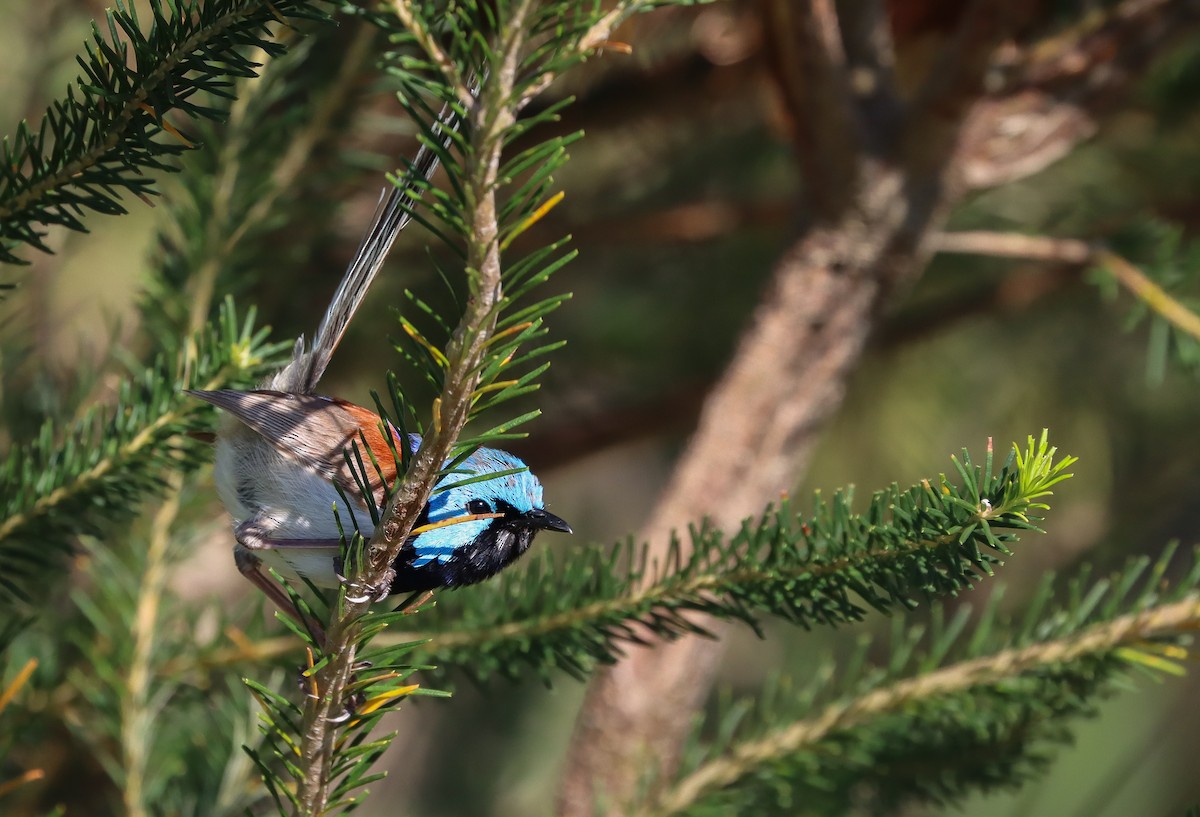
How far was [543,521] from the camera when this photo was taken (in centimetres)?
176

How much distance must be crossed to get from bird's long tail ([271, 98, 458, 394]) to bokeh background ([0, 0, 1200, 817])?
314 millimetres

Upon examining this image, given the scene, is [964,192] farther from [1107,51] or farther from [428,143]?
[428,143]

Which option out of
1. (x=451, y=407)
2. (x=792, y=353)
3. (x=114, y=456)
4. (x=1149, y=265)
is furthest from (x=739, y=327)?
(x=451, y=407)

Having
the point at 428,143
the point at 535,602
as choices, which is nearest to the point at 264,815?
the point at 535,602

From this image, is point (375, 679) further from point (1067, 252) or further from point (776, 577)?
point (1067, 252)

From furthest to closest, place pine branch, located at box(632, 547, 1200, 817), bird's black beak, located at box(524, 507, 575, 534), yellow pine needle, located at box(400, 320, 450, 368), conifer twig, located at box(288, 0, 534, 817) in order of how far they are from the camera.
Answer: bird's black beak, located at box(524, 507, 575, 534) → pine branch, located at box(632, 547, 1200, 817) → yellow pine needle, located at box(400, 320, 450, 368) → conifer twig, located at box(288, 0, 534, 817)

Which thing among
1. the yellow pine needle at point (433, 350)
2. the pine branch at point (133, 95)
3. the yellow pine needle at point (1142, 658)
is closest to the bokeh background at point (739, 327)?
the yellow pine needle at point (1142, 658)

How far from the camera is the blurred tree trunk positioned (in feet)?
7.25

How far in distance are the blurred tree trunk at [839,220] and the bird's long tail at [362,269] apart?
795 millimetres

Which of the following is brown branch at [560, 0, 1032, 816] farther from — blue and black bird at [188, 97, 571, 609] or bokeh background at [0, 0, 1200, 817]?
blue and black bird at [188, 97, 571, 609]

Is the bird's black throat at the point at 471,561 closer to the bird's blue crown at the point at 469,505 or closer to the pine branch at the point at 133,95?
the bird's blue crown at the point at 469,505

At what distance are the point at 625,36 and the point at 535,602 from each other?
167cm

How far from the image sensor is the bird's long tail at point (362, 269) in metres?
1.38

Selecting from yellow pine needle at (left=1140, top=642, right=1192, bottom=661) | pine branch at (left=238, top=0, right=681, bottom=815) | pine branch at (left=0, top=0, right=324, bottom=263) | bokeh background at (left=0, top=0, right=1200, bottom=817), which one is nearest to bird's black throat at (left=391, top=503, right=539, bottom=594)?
pine branch at (left=238, top=0, right=681, bottom=815)
